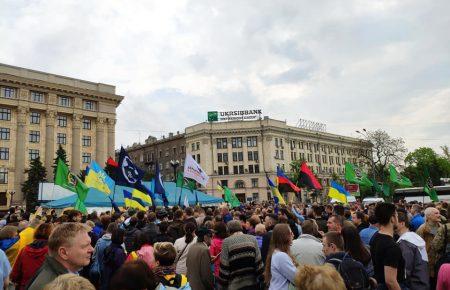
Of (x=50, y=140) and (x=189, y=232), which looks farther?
(x=50, y=140)

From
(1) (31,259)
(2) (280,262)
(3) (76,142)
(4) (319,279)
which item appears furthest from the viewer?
(3) (76,142)

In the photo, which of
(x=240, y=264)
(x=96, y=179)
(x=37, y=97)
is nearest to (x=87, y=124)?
(x=37, y=97)

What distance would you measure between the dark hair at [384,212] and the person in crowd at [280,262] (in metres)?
1.26

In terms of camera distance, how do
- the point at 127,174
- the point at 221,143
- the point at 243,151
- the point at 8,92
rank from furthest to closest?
the point at 221,143, the point at 243,151, the point at 8,92, the point at 127,174

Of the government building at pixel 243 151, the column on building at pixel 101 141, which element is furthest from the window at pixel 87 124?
the government building at pixel 243 151

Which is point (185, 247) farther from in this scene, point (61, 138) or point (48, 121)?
point (61, 138)

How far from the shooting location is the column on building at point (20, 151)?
57153 millimetres

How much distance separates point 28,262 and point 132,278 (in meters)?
4.50

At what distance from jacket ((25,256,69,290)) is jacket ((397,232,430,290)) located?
171 inches

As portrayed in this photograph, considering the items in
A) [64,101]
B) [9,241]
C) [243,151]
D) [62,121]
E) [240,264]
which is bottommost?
[240,264]

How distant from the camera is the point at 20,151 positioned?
58.6 meters

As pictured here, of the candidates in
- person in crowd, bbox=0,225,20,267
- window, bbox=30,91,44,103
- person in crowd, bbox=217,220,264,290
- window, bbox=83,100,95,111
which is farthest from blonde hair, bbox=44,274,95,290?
window, bbox=83,100,95,111

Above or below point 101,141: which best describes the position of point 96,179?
below

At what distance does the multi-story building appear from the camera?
2281 inches
